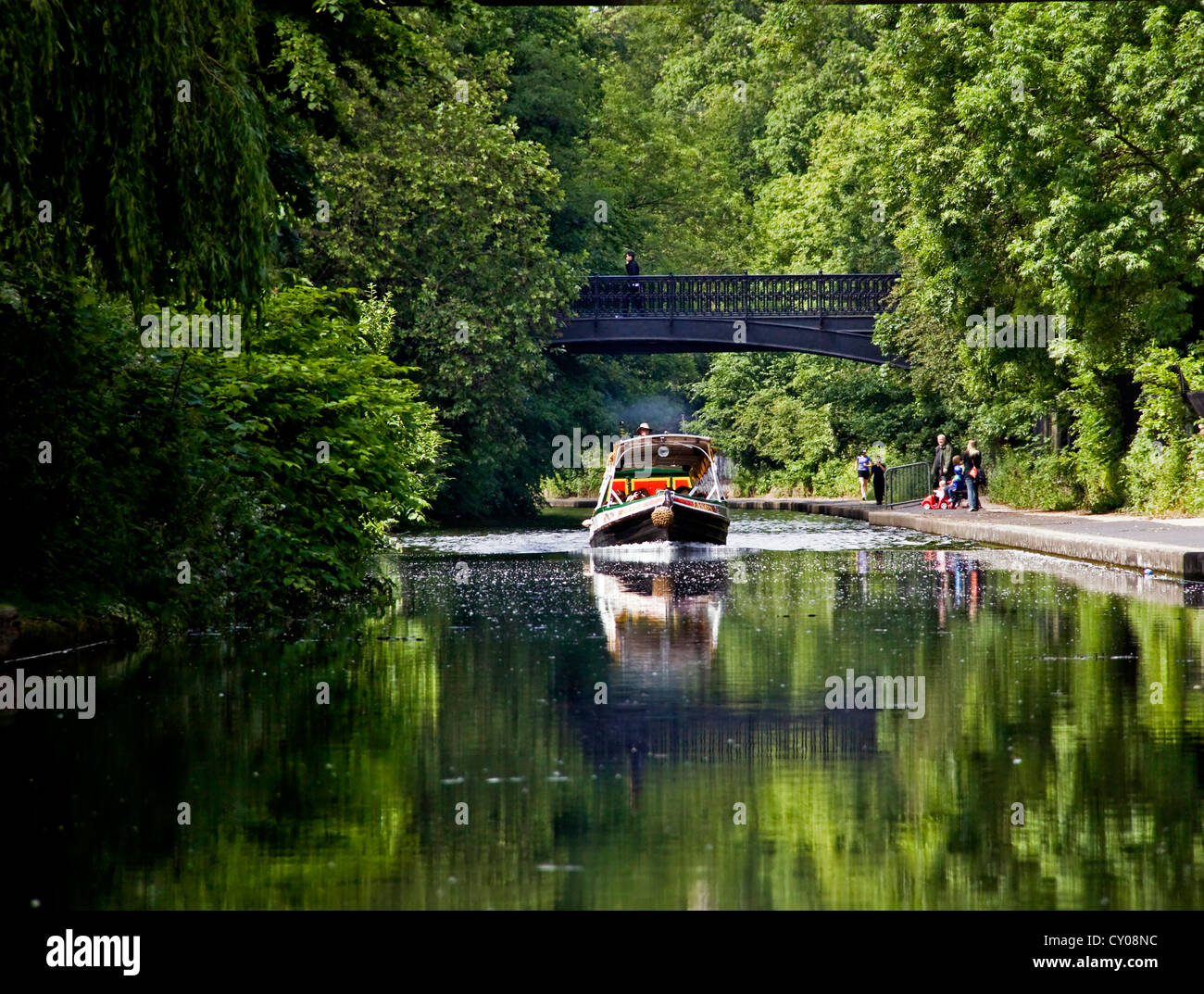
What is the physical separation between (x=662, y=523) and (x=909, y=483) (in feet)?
84.4

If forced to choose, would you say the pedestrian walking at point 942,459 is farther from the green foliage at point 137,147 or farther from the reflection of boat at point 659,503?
the green foliage at point 137,147

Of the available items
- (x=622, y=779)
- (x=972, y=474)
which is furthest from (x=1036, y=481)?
(x=622, y=779)

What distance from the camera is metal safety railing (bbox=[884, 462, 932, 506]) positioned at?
188ft

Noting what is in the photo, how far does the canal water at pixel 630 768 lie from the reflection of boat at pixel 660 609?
0.10 meters

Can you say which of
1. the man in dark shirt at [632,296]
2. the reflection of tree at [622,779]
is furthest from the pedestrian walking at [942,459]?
the reflection of tree at [622,779]

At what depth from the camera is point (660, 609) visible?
62.0ft

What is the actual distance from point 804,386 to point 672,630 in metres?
58.0

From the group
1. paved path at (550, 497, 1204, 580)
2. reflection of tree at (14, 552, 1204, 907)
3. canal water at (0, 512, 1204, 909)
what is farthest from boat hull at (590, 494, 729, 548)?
reflection of tree at (14, 552, 1204, 907)

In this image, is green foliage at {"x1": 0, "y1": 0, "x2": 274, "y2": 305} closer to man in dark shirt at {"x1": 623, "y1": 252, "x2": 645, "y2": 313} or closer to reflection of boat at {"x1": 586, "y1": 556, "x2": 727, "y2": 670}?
reflection of boat at {"x1": 586, "y1": 556, "x2": 727, "y2": 670}

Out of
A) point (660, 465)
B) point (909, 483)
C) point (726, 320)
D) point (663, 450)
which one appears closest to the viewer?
point (663, 450)

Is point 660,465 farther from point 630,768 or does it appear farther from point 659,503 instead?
point 630,768

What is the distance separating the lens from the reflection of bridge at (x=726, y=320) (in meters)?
55.2

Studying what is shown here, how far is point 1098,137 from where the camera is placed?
3422 cm

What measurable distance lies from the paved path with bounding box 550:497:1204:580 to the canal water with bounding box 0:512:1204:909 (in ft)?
20.6
